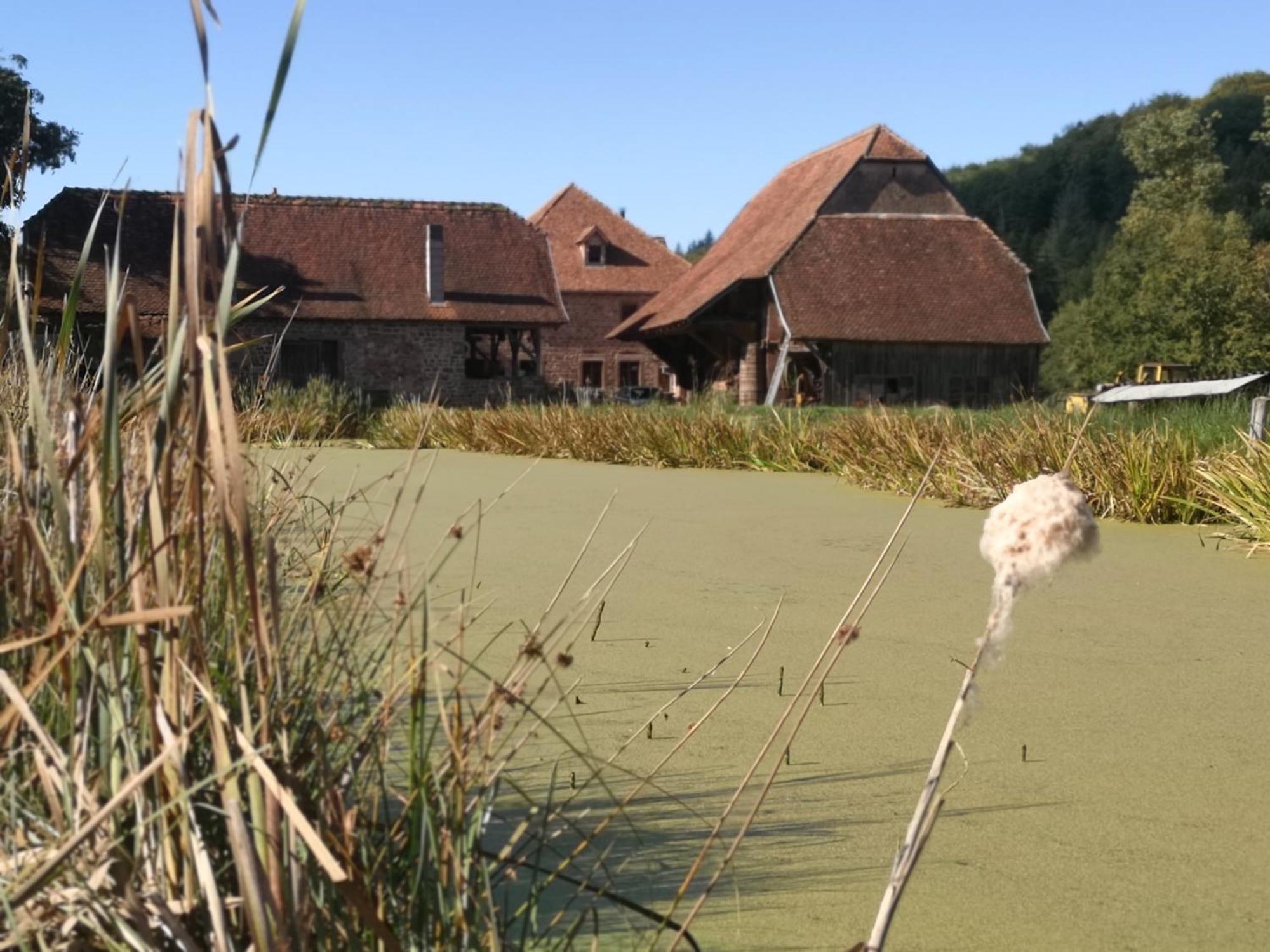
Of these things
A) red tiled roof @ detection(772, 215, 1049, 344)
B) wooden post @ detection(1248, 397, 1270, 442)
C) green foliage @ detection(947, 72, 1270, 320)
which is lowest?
wooden post @ detection(1248, 397, 1270, 442)

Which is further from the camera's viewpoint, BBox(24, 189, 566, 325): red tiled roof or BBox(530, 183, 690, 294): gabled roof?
BBox(530, 183, 690, 294): gabled roof

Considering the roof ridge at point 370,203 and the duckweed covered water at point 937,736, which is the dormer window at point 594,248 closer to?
the roof ridge at point 370,203

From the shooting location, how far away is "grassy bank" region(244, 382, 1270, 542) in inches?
268

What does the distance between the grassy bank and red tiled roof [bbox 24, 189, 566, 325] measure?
8.66m

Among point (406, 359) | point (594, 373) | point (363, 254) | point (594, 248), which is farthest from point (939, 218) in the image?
point (594, 248)

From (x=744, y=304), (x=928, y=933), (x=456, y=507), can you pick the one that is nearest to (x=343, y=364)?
(x=744, y=304)

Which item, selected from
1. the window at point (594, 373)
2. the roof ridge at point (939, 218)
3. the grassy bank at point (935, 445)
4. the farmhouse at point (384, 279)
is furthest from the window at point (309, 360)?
the window at point (594, 373)

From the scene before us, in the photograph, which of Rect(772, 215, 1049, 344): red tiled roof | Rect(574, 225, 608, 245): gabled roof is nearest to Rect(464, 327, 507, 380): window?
Rect(772, 215, 1049, 344): red tiled roof

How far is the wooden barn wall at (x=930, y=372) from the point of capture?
21.3 meters

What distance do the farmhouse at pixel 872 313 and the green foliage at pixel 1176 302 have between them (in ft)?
32.7

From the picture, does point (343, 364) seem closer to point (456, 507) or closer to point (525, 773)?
point (456, 507)

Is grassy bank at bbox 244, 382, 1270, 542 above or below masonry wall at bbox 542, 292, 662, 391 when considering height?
below

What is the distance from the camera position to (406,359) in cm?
2411

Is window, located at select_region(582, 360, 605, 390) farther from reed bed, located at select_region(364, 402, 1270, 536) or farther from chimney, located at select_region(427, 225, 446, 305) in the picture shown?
reed bed, located at select_region(364, 402, 1270, 536)
